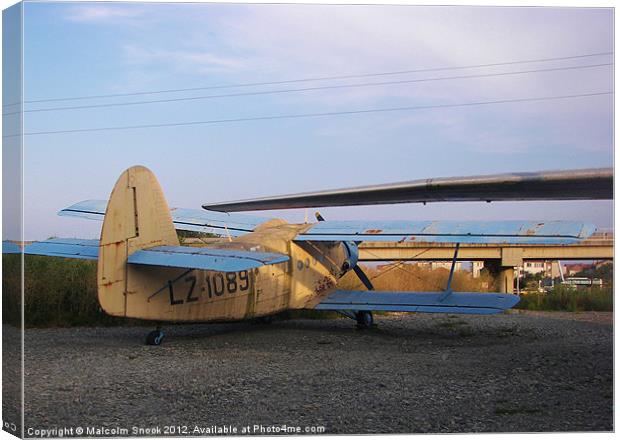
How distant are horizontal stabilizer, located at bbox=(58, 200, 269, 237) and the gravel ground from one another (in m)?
2.16

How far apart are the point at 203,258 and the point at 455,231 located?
4239mm

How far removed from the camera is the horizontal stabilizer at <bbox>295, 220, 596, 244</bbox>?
10664mm

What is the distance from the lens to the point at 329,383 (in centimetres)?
891

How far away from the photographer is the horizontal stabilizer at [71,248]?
11766 millimetres

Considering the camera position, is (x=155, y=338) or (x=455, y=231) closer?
(x=455, y=231)

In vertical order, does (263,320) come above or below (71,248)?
below

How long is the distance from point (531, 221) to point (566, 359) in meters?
2.22

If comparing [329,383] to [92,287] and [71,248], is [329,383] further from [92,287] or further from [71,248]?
[92,287]

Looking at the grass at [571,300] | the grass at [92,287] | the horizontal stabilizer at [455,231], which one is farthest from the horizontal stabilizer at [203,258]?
the grass at [571,300]

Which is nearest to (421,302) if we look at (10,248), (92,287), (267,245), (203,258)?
(267,245)

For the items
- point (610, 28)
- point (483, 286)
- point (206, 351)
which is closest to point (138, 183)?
point (206, 351)

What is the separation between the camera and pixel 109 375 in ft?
29.7

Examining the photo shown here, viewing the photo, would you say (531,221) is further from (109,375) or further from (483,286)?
(109,375)

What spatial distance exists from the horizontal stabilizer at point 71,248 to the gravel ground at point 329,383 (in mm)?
1372
